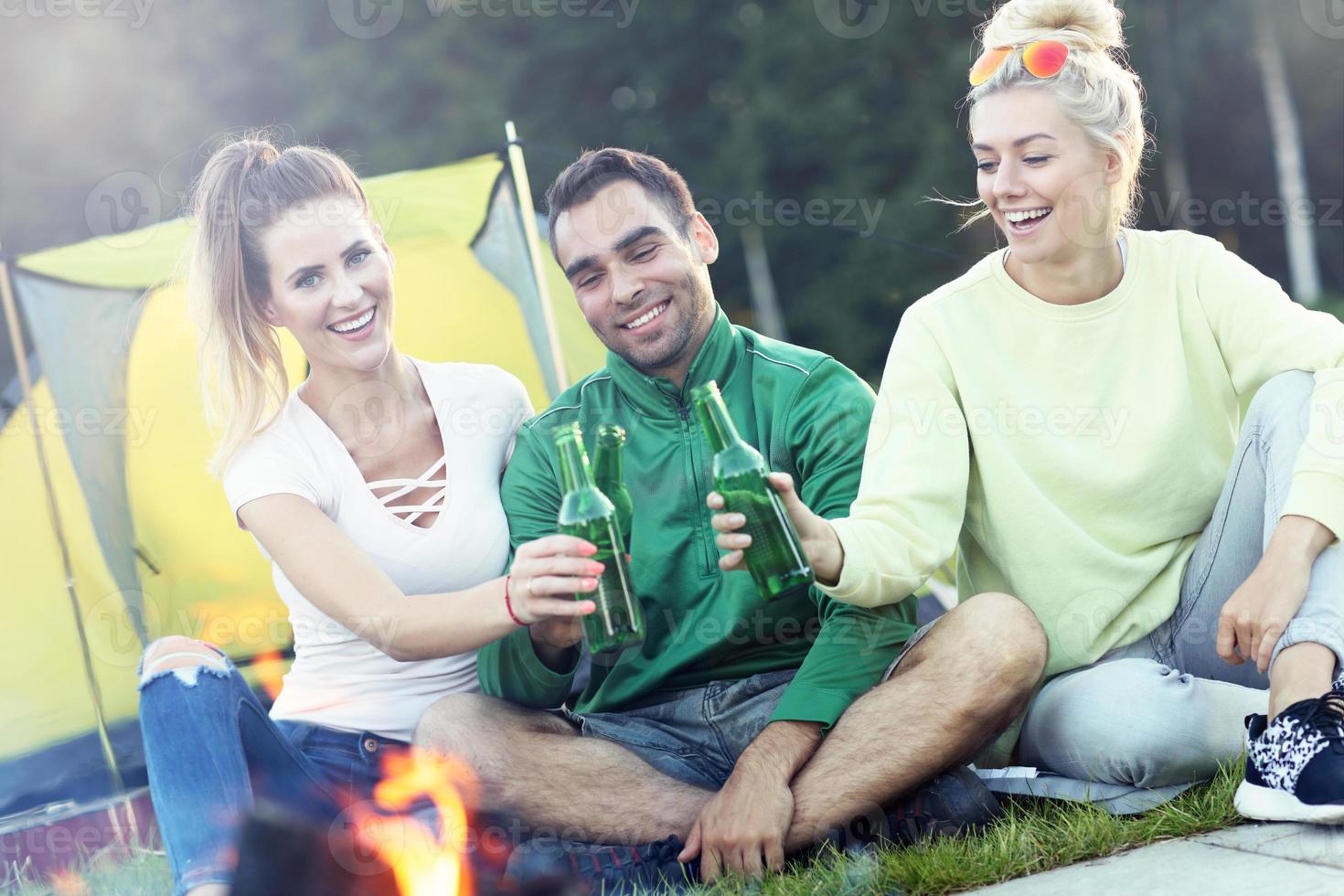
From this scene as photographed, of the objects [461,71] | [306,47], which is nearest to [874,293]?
[461,71]

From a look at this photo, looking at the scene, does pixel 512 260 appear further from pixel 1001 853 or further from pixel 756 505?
pixel 1001 853

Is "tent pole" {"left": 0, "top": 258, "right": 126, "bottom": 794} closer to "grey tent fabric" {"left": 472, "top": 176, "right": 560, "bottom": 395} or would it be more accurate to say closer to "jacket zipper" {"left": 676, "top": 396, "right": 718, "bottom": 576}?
"grey tent fabric" {"left": 472, "top": 176, "right": 560, "bottom": 395}

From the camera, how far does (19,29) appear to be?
525 inches

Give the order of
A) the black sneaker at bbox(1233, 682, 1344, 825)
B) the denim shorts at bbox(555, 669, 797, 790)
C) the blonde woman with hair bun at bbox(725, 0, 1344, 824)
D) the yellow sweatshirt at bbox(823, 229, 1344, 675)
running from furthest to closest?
the denim shorts at bbox(555, 669, 797, 790) → the yellow sweatshirt at bbox(823, 229, 1344, 675) → the blonde woman with hair bun at bbox(725, 0, 1344, 824) → the black sneaker at bbox(1233, 682, 1344, 825)

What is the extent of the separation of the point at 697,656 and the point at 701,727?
138 mm

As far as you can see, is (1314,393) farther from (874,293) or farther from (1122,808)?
(874,293)

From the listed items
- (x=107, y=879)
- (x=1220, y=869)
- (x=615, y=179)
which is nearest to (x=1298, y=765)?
(x=1220, y=869)

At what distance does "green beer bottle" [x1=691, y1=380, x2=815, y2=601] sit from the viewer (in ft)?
7.32

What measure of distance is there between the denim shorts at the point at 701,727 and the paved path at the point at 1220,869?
2.13ft

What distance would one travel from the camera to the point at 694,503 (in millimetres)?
2713

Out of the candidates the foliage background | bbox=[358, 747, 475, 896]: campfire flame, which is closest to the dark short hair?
bbox=[358, 747, 475, 896]: campfire flame

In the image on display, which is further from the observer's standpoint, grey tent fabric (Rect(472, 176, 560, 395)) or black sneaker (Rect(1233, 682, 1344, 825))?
grey tent fabric (Rect(472, 176, 560, 395))

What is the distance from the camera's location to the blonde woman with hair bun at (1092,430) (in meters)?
2.37

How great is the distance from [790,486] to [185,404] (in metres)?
1.92
